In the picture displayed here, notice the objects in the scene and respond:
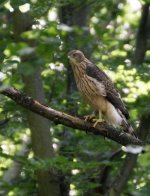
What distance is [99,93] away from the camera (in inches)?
212

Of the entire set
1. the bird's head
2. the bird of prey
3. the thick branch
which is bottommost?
the thick branch

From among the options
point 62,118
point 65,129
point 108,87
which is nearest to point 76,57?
point 108,87

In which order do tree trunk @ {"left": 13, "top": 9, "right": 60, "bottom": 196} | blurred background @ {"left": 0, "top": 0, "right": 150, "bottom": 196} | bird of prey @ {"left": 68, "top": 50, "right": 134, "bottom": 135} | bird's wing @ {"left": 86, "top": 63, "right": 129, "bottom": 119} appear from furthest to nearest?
1. tree trunk @ {"left": 13, "top": 9, "right": 60, "bottom": 196}
2. blurred background @ {"left": 0, "top": 0, "right": 150, "bottom": 196}
3. bird's wing @ {"left": 86, "top": 63, "right": 129, "bottom": 119}
4. bird of prey @ {"left": 68, "top": 50, "right": 134, "bottom": 135}

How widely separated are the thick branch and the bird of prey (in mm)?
1013

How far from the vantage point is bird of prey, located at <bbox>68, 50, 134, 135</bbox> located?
5355mm

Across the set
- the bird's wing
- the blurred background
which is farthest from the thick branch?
the blurred background

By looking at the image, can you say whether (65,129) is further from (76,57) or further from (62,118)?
(62,118)

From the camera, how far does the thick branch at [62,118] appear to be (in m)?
3.54

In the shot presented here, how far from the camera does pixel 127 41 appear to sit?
990 cm

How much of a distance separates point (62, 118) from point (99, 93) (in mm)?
1654

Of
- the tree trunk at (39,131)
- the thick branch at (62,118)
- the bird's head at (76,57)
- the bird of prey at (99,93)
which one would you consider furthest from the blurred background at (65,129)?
the thick branch at (62,118)

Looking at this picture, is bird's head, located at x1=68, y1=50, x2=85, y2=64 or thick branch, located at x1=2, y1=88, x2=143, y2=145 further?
bird's head, located at x1=68, y1=50, x2=85, y2=64

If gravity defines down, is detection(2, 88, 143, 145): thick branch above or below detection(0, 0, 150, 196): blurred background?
below

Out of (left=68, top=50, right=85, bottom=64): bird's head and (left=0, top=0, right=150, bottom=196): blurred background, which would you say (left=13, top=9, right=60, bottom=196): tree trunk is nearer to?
(left=0, top=0, right=150, bottom=196): blurred background
